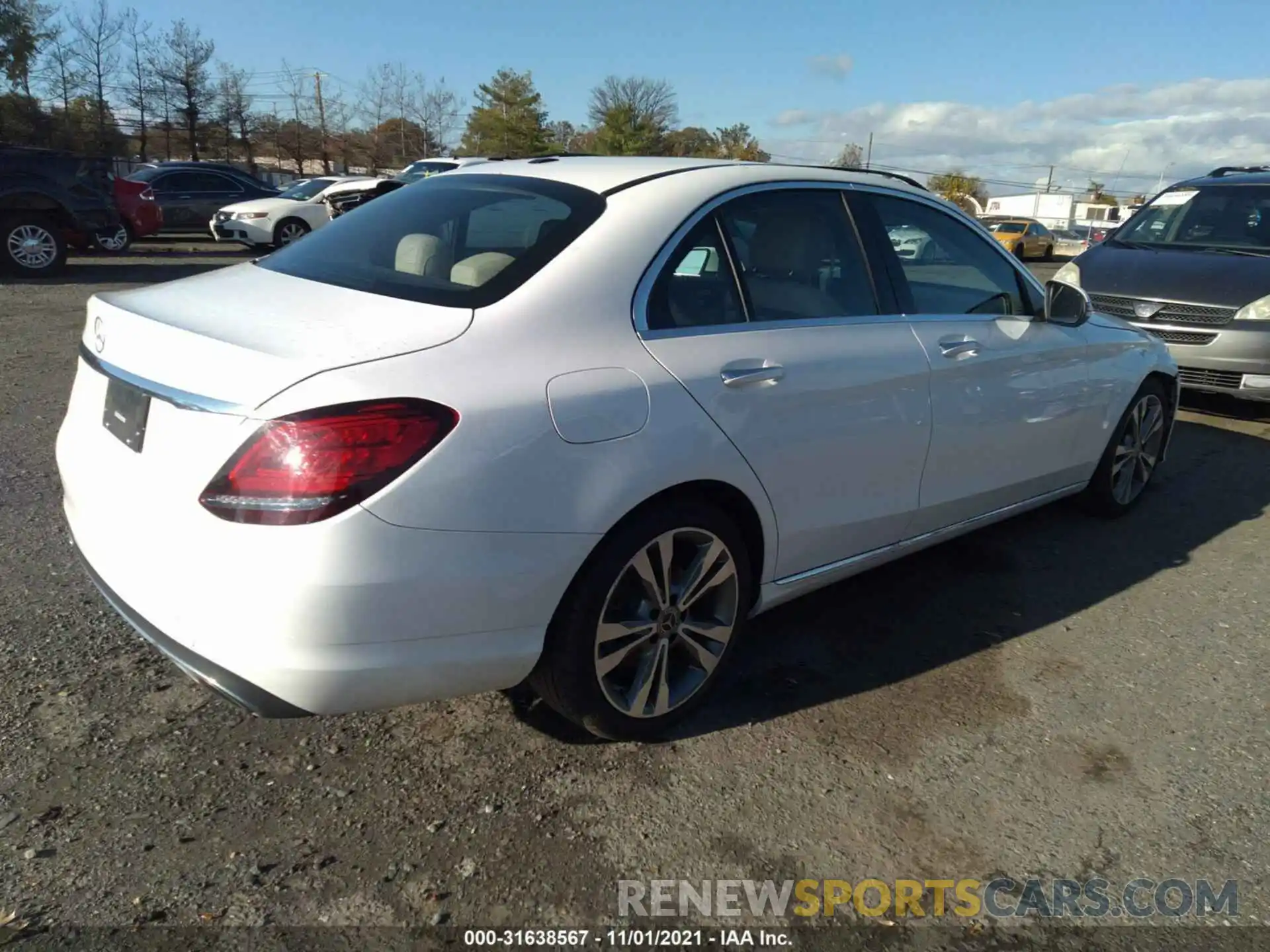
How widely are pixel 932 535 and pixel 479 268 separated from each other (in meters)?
2.06

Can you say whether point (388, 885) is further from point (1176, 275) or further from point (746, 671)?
point (1176, 275)

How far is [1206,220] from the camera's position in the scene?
25.2 ft

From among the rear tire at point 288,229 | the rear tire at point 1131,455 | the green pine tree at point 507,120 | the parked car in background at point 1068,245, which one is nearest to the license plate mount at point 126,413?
the rear tire at point 1131,455

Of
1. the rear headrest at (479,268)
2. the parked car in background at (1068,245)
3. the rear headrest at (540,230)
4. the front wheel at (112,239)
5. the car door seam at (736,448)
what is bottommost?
the parked car in background at (1068,245)

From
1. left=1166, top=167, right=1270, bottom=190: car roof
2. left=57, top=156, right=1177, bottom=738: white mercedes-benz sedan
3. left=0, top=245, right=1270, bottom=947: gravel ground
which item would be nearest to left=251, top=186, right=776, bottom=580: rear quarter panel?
left=57, top=156, right=1177, bottom=738: white mercedes-benz sedan

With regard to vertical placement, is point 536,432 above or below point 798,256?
below

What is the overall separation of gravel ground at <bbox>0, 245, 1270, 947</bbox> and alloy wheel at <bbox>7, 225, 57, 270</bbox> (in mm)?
9723

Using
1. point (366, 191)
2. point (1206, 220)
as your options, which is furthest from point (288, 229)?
point (1206, 220)

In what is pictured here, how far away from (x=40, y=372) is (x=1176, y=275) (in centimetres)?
831

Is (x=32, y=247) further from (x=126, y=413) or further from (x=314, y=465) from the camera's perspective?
(x=314, y=465)

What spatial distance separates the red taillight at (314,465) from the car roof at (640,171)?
1.17 metres

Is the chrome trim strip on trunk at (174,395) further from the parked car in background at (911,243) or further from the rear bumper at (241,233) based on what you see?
the rear bumper at (241,233)

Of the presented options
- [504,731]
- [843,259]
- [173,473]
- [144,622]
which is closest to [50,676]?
[144,622]

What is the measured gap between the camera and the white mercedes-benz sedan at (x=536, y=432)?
2070 millimetres
